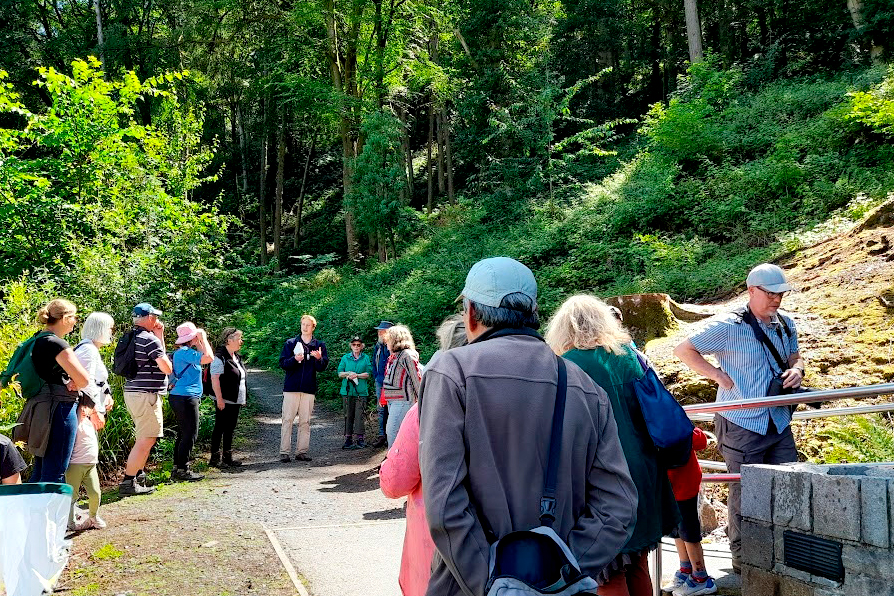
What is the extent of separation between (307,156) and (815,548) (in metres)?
39.3

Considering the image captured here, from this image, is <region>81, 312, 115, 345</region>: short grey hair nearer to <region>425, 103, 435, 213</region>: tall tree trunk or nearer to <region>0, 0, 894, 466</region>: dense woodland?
<region>0, 0, 894, 466</region>: dense woodland

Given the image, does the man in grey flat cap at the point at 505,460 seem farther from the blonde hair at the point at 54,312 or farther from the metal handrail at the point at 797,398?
the blonde hair at the point at 54,312

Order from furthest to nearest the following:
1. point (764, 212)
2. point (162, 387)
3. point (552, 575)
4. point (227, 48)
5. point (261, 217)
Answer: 1. point (261, 217)
2. point (227, 48)
3. point (764, 212)
4. point (162, 387)
5. point (552, 575)

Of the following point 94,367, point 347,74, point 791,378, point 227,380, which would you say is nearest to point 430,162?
point 347,74

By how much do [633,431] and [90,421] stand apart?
5.27 meters

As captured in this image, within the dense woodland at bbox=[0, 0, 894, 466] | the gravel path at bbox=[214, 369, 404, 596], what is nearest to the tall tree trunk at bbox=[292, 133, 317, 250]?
the dense woodland at bbox=[0, 0, 894, 466]

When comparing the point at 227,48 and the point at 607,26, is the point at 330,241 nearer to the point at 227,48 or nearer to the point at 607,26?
the point at 227,48

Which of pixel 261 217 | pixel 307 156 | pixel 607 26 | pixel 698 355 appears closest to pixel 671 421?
pixel 698 355

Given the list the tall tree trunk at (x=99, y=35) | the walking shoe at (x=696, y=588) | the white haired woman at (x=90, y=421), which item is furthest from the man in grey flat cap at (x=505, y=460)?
the tall tree trunk at (x=99, y=35)

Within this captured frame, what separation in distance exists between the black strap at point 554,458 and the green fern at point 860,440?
14.0 feet

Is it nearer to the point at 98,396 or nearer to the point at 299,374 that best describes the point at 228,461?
the point at 299,374

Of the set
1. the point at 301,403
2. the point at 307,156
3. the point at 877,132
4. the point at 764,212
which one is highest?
the point at 307,156

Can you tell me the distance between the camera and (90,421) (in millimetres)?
6777

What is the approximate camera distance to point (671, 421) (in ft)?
10.9
